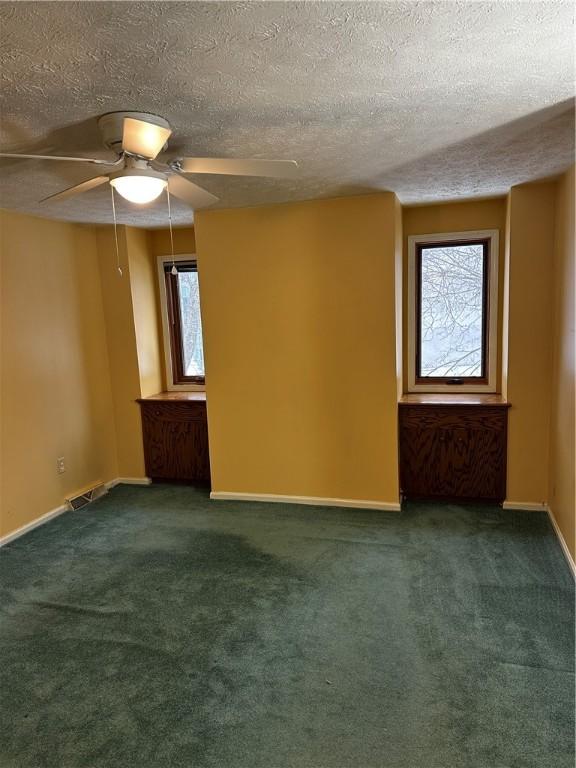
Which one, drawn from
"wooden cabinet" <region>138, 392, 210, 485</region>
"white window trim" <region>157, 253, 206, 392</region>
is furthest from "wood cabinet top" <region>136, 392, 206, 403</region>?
"white window trim" <region>157, 253, 206, 392</region>

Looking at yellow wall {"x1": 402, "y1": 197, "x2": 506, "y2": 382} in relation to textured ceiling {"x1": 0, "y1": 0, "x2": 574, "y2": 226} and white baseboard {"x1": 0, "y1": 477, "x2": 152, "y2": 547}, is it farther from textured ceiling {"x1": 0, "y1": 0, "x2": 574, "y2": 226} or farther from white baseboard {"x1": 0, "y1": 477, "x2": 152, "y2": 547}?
white baseboard {"x1": 0, "y1": 477, "x2": 152, "y2": 547}

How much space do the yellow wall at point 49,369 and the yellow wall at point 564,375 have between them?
3.83 meters

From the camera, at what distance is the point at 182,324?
496 cm

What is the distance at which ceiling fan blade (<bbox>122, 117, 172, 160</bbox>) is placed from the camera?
5.96 feet

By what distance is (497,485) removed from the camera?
12.6 feet

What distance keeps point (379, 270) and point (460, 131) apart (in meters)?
1.39

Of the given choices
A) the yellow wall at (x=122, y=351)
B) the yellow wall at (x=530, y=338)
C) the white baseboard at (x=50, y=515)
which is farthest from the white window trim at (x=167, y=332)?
the yellow wall at (x=530, y=338)

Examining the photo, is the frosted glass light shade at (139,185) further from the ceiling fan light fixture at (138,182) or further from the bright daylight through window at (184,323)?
the bright daylight through window at (184,323)

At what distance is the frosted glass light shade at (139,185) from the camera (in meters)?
2.00

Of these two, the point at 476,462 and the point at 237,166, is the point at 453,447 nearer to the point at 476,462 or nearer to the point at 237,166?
the point at 476,462

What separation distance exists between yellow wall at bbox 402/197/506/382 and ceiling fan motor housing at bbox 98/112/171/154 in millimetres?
2624

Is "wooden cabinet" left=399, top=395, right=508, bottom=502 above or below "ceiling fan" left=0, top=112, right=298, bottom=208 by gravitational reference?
below

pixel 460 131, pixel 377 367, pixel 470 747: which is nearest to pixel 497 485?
pixel 377 367

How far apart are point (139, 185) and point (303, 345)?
6.91 ft
